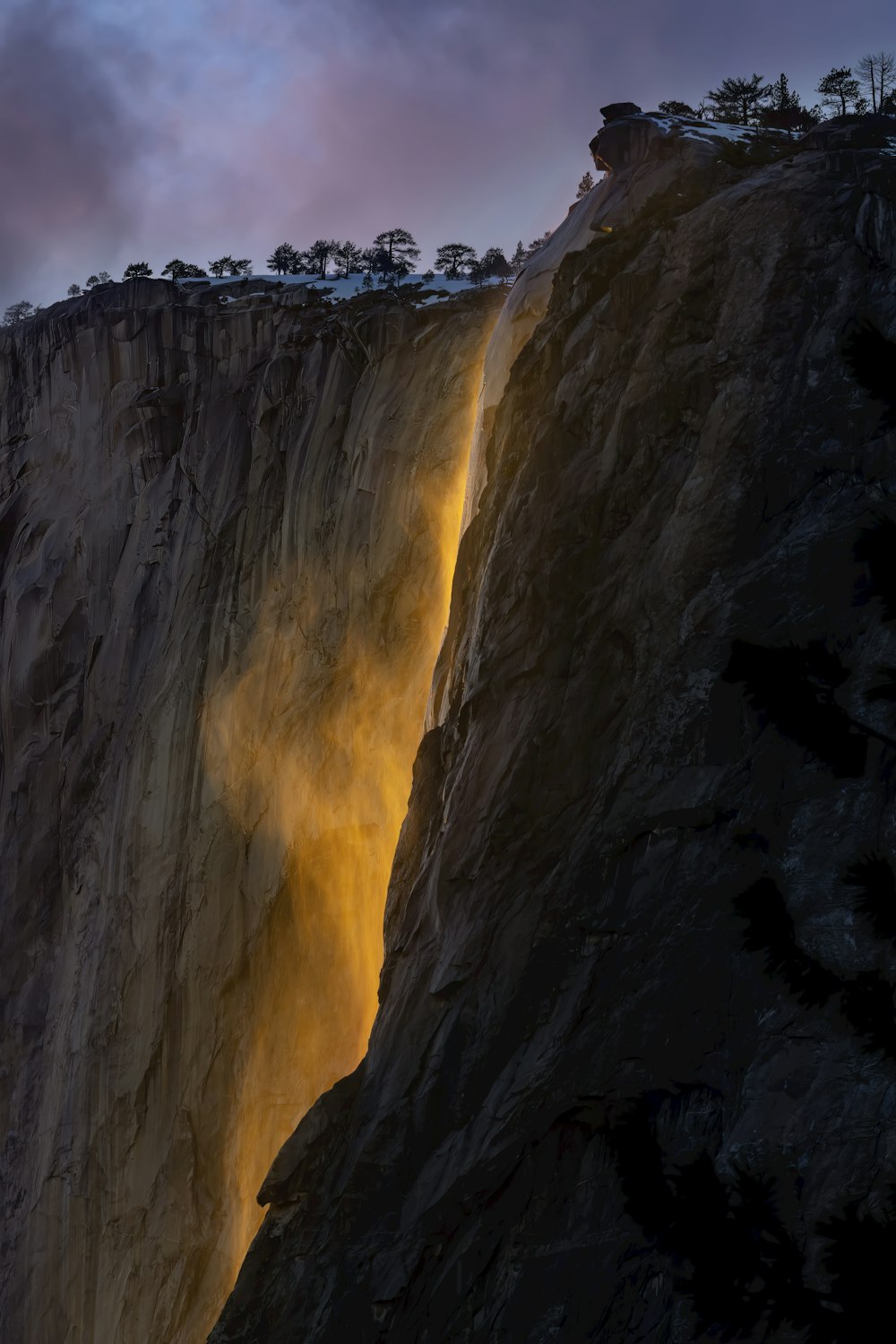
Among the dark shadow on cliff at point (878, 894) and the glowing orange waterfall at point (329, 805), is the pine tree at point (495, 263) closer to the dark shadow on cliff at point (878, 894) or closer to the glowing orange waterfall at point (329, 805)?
the glowing orange waterfall at point (329, 805)

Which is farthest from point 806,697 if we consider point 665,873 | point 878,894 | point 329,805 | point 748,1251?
point 329,805

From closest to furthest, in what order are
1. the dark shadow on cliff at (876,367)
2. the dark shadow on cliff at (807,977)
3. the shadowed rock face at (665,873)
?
the dark shadow on cliff at (807,977)
the shadowed rock face at (665,873)
the dark shadow on cliff at (876,367)

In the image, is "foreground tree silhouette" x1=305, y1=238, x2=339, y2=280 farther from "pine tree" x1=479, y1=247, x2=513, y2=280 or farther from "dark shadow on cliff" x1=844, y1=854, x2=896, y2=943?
"dark shadow on cliff" x1=844, y1=854, x2=896, y2=943

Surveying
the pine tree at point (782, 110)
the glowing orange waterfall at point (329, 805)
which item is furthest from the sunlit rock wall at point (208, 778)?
the pine tree at point (782, 110)

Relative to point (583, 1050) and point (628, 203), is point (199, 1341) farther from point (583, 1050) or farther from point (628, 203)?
point (628, 203)

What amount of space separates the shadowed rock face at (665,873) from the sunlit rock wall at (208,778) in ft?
23.6

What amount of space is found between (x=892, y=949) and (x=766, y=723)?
2202 millimetres

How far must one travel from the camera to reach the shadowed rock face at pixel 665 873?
889cm

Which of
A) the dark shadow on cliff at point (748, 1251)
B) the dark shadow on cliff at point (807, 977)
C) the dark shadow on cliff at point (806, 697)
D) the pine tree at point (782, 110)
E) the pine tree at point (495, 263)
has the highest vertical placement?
the pine tree at point (495, 263)

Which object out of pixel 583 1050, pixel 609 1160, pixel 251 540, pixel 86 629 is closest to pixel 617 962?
pixel 583 1050

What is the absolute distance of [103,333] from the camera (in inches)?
1224

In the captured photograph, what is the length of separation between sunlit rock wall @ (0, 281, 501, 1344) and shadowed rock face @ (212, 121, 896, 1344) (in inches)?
283

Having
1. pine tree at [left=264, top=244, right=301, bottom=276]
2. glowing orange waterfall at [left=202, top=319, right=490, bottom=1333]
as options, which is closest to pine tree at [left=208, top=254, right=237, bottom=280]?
pine tree at [left=264, top=244, right=301, bottom=276]

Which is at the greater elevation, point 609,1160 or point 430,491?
point 430,491
